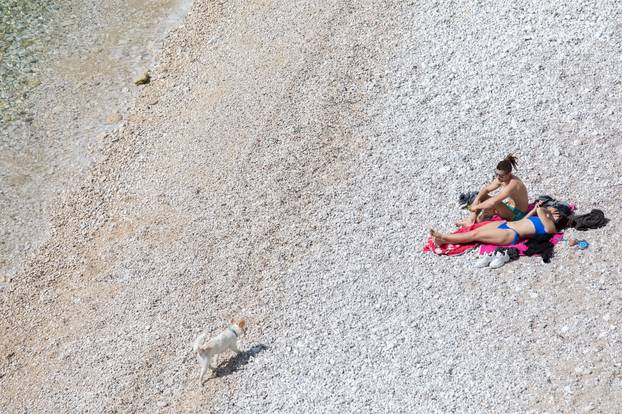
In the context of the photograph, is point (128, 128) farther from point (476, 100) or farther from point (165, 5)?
point (476, 100)

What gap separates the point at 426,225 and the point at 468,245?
2.58ft

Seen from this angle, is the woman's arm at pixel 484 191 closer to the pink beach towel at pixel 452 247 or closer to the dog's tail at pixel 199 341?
the pink beach towel at pixel 452 247

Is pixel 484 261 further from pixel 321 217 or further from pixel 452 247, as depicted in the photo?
pixel 321 217

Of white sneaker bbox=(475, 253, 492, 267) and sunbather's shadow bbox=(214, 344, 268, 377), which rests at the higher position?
sunbather's shadow bbox=(214, 344, 268, 377)

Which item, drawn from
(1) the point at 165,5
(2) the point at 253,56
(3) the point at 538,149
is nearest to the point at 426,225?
(3) the point at 538,149

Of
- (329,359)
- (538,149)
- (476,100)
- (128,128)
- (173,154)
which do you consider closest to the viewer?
(329,359)

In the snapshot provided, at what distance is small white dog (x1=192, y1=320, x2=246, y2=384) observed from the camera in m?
9.26

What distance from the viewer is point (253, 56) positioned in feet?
51.3

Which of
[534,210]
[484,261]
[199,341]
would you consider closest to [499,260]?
[484,261]

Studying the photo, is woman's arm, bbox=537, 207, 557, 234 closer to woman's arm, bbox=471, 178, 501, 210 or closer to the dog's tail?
woman's arm, bbox=471, 178, 501, 210

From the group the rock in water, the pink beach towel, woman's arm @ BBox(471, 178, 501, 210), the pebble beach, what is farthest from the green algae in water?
woman's arm @ BBox(471, 178, 501, 210)

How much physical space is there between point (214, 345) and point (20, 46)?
1118 centimetres

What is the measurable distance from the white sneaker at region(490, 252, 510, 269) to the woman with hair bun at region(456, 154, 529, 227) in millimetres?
607

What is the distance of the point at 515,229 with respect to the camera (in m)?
9.95
